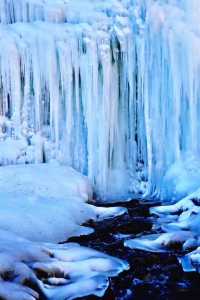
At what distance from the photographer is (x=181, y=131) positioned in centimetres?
1204

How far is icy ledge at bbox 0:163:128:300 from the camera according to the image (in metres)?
5.50

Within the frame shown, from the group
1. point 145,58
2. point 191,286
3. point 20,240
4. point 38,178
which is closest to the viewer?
point 191,286

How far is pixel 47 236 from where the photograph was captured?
786 cm

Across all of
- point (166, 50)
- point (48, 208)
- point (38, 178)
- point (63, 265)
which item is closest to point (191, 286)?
point (63, 265)

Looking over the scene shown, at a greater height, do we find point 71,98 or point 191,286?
point 71,98

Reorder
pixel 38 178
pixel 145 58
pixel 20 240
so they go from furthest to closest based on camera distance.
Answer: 1. pixel 145 58
2. pixel 38 178
3. pixel 20 240

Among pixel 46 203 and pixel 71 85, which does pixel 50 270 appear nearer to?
pixel 46 203

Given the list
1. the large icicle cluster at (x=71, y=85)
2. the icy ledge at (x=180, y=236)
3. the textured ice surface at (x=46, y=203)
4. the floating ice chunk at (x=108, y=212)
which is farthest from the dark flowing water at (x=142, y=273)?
the large icicle cluster at (x=71, y=85)

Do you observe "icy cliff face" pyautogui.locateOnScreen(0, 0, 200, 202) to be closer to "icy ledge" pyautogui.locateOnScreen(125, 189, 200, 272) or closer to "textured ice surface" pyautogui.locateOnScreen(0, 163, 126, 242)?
"textured ice surface" pyautogui.locateOnScreen(0, 163, 126, 242)

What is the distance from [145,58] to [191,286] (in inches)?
285

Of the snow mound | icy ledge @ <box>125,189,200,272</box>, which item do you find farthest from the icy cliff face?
the snow mound

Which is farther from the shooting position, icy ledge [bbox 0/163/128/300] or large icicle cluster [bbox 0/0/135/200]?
large icicle cluster [bbox 0/0/135/200]

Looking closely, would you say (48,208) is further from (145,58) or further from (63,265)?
(145,58)

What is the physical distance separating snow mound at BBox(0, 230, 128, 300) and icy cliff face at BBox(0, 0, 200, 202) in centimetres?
538
